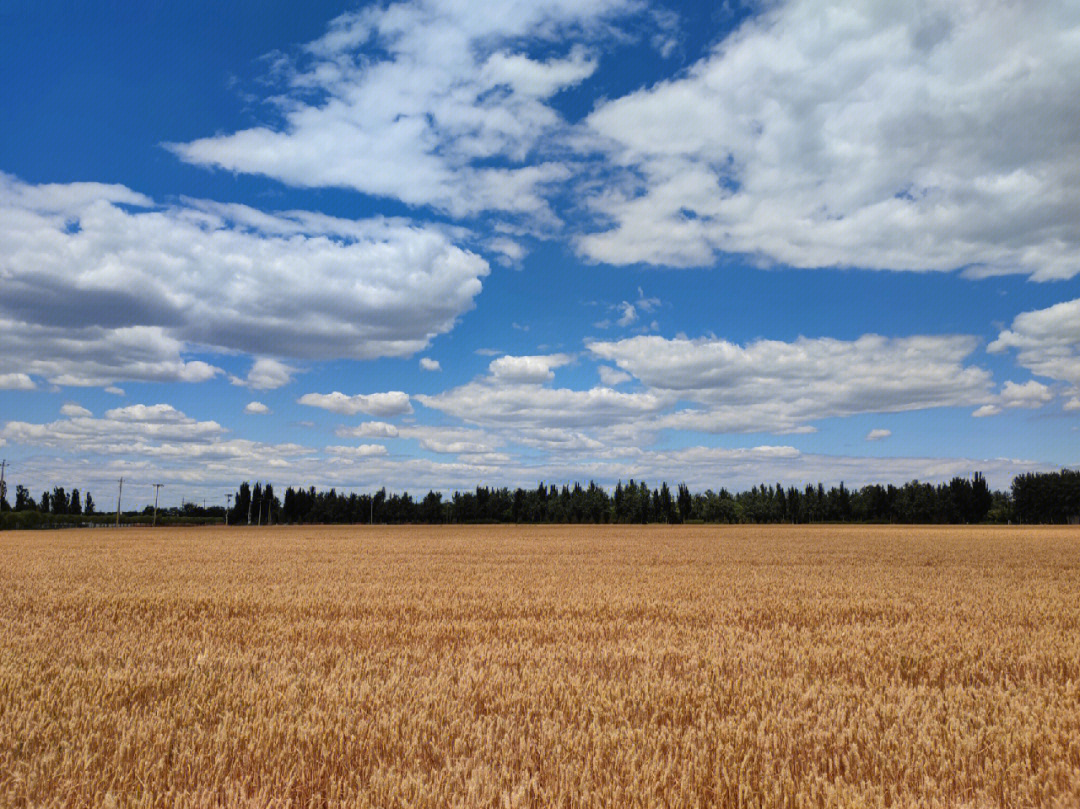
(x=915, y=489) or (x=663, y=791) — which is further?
(x=915, y=489)

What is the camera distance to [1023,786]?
4.84 meters

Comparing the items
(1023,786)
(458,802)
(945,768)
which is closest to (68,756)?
(458,802)

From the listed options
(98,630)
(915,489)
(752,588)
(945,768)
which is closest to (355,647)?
(98,630)

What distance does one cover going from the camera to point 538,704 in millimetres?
6730

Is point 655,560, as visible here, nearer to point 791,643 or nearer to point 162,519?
point 791,643

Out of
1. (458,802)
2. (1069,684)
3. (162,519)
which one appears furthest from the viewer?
(162,519)

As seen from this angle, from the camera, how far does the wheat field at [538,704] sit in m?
4.81

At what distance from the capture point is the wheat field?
4.81 m

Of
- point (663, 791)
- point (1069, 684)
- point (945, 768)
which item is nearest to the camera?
point (663, 791)

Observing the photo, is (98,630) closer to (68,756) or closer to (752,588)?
(68,756)

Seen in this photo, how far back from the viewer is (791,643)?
995 cm

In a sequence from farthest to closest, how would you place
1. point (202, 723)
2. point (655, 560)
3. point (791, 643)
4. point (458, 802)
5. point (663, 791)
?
point (655, 560) → point (791, 643) → point (202, 723) → point (663, 791) → point (458, 802)

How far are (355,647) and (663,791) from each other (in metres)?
6.36

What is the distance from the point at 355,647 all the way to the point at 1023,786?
789 cm
